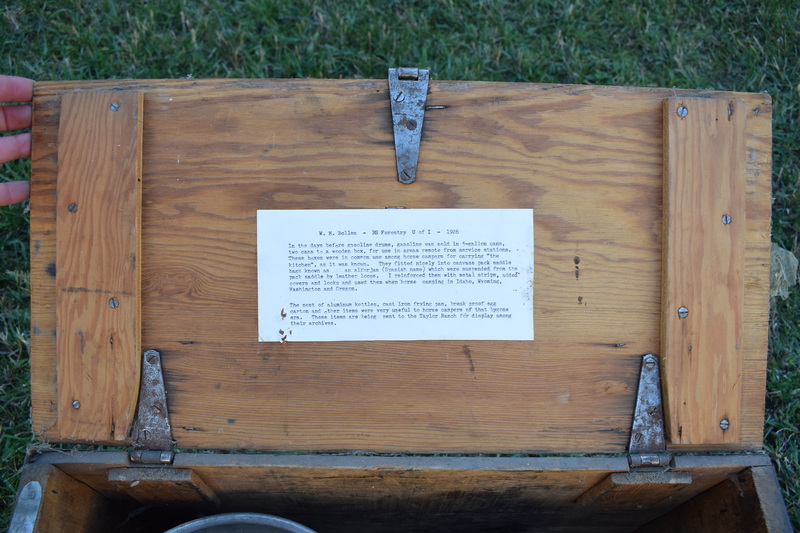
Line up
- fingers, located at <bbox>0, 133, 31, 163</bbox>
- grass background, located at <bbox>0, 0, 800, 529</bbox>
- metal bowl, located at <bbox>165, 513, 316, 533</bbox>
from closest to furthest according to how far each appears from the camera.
Answer: metal bowl, located at <bbox>165, 513, 316, 533</bbox> < fingers, located at <bbox>0, 133, 31, 163</bbox> < grass background, located at <bbox>0, 0, 800, 529</bbox>

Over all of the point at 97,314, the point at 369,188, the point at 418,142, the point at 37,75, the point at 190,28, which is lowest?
the point at 97,314

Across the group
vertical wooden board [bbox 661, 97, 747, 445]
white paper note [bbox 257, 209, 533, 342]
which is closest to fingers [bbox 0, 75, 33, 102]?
white paper note [bbox 257, 209, 533, 342]

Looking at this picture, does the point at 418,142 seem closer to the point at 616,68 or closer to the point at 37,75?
the point at 616,68

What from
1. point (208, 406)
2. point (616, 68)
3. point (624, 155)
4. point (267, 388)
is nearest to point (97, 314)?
point (208, 406)

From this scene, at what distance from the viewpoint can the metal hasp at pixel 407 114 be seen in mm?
1637

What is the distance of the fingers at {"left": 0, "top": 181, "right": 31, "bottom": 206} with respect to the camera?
1.81 meters

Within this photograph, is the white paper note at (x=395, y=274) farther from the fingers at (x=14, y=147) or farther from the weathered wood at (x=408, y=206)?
the fingers at (x=14, y=147)

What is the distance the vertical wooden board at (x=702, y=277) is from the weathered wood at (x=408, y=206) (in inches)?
2.1

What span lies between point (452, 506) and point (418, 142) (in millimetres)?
1236

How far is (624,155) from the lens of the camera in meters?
1.66

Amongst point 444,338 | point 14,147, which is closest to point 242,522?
point 444,338

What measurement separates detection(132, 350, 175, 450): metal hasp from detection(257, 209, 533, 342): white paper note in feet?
1.10

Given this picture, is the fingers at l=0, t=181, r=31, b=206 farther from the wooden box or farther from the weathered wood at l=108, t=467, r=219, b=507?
the weathered wood at l=108, t=467, r=219, b=507

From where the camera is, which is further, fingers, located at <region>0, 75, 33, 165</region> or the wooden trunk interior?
fingers, located at <region>0, 75, 33, 165</region>
